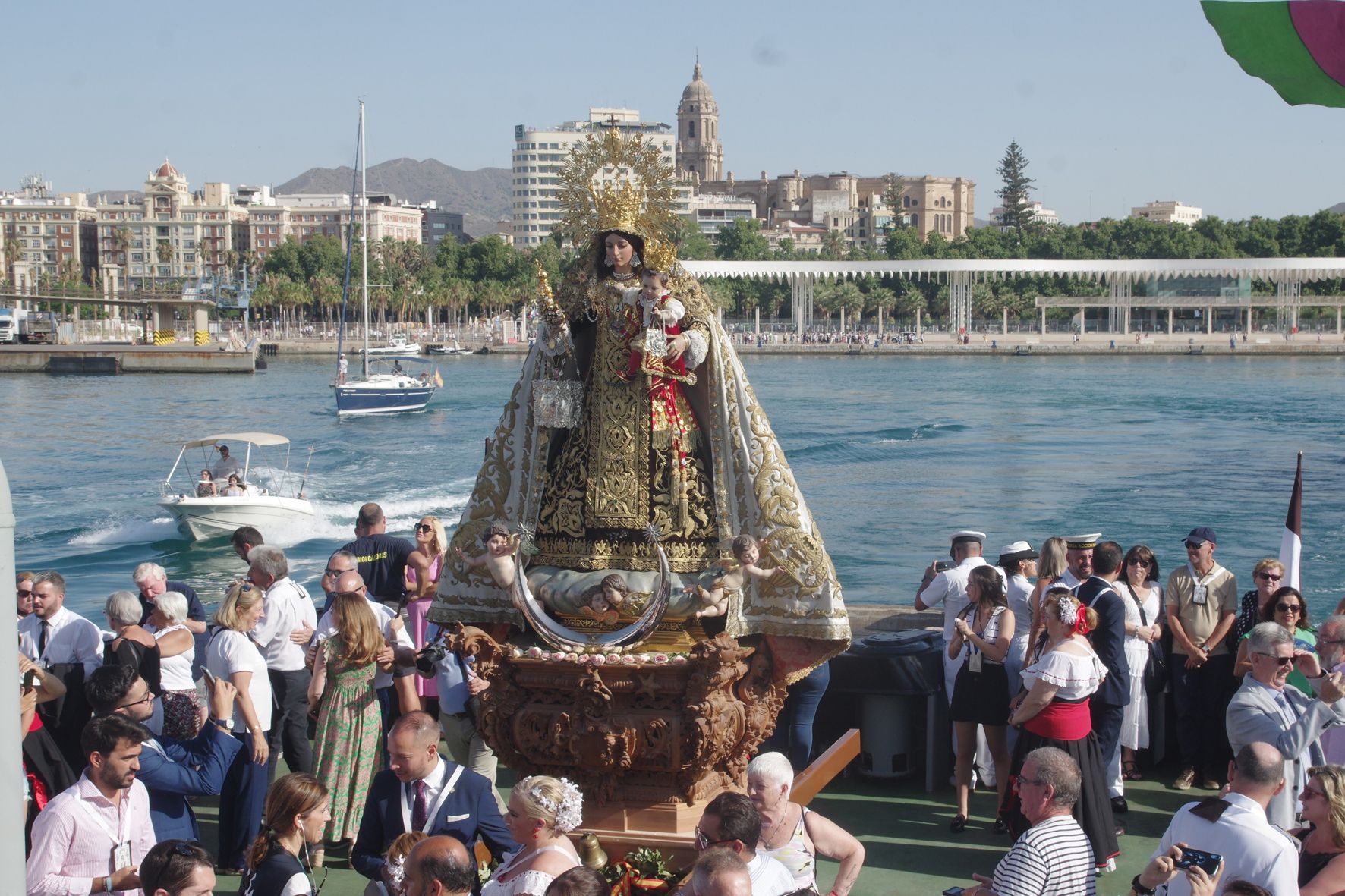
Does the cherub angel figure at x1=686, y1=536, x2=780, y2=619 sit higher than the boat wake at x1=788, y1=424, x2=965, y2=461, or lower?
→ higher

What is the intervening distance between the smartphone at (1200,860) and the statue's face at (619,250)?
9.49 feet

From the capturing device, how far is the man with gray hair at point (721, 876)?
11.3ft

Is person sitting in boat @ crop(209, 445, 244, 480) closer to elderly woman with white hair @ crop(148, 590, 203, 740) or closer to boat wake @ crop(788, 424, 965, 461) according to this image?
boat wake @ crop(788, 424, 965, 461)

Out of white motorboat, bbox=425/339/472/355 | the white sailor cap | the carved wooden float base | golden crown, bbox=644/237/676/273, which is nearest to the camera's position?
the carved wooden float base

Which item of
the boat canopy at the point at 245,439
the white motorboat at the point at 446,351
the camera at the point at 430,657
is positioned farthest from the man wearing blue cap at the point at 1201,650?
the white motorboat at the point at 446,351

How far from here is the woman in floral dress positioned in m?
5.77

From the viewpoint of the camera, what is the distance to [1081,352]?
87.7 meters

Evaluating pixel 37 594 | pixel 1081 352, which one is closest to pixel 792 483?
pixel 37 594

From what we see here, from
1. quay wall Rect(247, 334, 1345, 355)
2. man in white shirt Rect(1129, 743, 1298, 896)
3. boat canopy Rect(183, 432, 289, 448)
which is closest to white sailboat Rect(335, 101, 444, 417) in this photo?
boat canopy Rect(183, 432, 289, 448)

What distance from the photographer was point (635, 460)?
18.5 feet

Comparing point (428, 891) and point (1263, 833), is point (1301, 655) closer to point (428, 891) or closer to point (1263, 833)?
point (1263, 833)

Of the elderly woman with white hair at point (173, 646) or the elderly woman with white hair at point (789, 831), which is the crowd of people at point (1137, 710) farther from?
the elderly woman with white hair at point (173, 646)

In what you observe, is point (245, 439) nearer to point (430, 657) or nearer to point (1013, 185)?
point (430, 657)

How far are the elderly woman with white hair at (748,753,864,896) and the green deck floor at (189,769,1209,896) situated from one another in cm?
110
